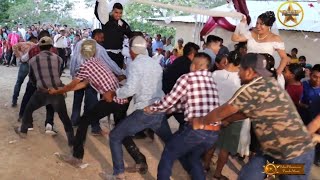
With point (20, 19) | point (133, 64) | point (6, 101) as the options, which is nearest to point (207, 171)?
point (133, 64)

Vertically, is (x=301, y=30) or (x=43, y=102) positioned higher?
(x=301, y=30)

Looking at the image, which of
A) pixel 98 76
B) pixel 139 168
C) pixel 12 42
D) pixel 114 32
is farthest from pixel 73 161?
pixel 12 42

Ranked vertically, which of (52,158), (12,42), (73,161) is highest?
(12,42)

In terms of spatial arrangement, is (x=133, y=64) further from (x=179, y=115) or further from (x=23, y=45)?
(x=23, y=45)

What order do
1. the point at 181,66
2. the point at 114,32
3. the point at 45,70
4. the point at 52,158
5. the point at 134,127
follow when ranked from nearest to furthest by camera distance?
1. the point at 134,127
2. the point at 181,66
3. the point at 52,158
4. the point at 45,70
5. the point at 114,32

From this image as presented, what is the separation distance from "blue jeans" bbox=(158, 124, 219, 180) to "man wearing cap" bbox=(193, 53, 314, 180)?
0.76 meters

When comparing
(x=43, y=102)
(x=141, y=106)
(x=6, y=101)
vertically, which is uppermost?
(x=141, y=106)

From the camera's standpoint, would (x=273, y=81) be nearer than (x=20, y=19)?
Yes

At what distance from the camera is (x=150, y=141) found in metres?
6.53

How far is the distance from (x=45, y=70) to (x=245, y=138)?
2920mm

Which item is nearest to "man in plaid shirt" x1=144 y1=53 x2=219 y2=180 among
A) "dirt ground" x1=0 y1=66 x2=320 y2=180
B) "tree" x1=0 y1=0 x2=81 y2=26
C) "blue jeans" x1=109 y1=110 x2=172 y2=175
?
"blue jeans" x1=109 y1=110 x2=172 y2=175

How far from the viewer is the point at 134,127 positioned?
4.25 metres

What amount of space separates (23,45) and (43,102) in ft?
8.01

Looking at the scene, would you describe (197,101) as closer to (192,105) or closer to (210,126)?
(192,105)
